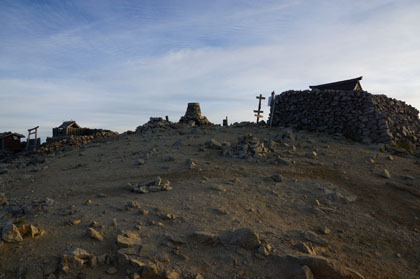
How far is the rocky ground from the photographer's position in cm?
404

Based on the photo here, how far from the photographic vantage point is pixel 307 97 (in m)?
18.0

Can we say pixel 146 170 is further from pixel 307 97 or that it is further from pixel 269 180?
pixel 307 97

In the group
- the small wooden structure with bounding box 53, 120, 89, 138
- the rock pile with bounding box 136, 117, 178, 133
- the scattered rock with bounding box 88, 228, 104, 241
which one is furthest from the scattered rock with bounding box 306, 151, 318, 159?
the small wooden structure with bounding box 53, 120, 89, 138

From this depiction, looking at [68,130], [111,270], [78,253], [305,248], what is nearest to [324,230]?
[305,248]

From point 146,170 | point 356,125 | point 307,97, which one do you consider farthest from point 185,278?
point 307,97

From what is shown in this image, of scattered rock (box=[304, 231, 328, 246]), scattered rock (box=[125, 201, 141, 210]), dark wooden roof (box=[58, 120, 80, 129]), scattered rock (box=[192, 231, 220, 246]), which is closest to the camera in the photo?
scattered rock (box=[192, 231, 220, 246])

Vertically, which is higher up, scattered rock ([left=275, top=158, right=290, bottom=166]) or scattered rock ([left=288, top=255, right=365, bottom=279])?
scattered rock ([left=275, top=158, right=290, bottom=166])

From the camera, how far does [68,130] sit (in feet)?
88.4

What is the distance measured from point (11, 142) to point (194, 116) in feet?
64.8

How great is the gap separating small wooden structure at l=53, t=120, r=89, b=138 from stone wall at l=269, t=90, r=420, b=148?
20940mm

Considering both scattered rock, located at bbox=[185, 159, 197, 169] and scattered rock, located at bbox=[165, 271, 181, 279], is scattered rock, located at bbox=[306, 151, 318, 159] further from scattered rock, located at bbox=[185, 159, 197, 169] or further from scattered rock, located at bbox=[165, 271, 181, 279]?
scattered rock, located at bbox=[165, 271, 181, 279]

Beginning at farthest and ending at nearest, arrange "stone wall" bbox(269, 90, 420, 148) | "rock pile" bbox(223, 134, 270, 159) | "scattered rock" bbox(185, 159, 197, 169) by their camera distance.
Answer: "stone wall" bbox(269, 90, 420, 148), "rock pile" bbox(223, 134, 270, 159), "scattered rock" bbox(185, 159, 197, 169)

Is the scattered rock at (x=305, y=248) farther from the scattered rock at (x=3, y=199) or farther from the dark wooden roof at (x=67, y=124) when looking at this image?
the dark wooden roof at (x=67, y=124)

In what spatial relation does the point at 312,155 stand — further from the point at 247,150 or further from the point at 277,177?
the point at 277,177
